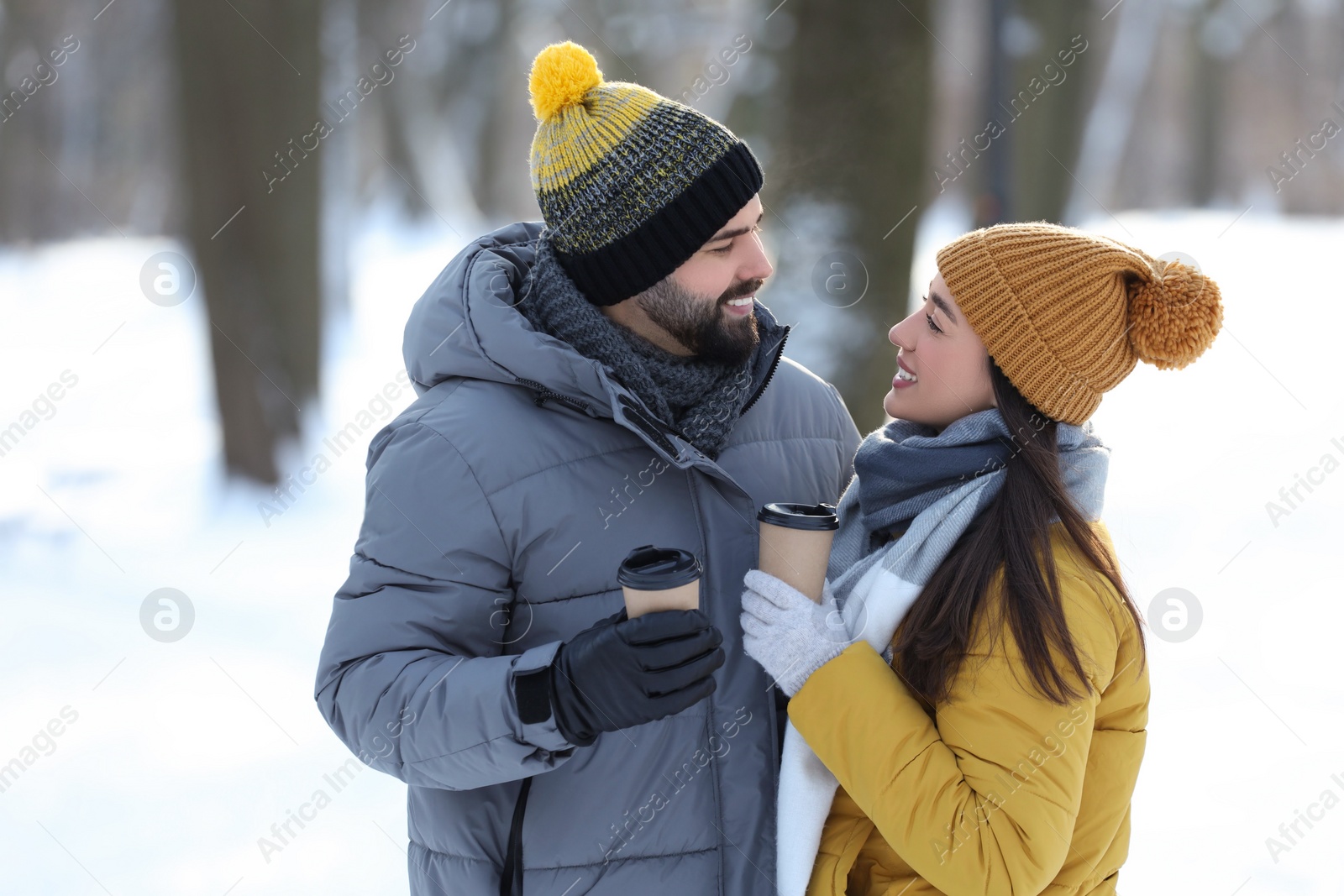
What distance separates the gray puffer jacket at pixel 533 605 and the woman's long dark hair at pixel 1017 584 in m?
0.36

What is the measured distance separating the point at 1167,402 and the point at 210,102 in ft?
26.7

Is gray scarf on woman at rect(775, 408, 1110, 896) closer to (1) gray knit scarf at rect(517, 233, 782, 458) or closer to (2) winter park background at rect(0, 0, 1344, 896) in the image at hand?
(1) gray knit scarf at rect(517, 233, 782, 458)

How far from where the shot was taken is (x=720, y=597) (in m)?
2.00

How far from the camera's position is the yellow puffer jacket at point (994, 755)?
1.64 meters

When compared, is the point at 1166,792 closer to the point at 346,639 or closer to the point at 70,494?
the point at 346,639

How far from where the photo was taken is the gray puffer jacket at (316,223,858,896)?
1812 millimetres

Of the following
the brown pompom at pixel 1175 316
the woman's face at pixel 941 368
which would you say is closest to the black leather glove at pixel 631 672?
the woman's face at pixel 941 368

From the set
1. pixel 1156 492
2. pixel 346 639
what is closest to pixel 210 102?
pixel 346 639

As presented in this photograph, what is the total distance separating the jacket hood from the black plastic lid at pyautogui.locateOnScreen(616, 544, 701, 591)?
33 cm

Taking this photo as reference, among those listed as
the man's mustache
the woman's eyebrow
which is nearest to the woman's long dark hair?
the woman's eyebrow

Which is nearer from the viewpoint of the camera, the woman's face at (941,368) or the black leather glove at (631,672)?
the black leather glove at (631,672)

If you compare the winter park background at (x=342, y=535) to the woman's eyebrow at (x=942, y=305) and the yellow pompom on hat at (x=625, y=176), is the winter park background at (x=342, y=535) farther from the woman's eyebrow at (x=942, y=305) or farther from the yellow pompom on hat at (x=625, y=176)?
the yellow pompom on hat at (x=625, y=176)

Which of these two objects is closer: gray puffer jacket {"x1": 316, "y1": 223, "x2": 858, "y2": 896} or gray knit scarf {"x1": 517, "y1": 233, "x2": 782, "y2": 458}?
gray puffer jacket {"x1": 316, "y1": 223, "x2": 858, "y2": 896}

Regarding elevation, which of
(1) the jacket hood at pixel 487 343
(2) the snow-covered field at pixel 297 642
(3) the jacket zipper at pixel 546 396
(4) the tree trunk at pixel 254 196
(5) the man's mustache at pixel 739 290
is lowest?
(2) the snow-covered field at pixel 297 642
